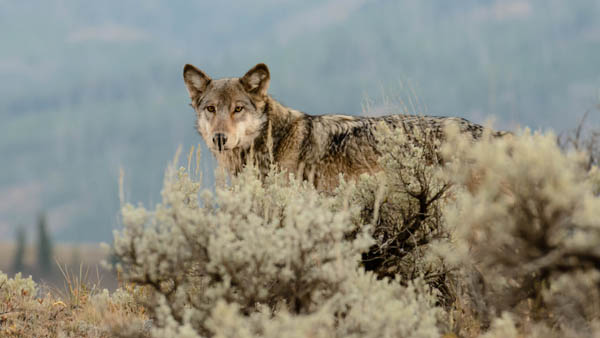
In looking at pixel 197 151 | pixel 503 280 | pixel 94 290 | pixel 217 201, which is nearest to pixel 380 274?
pixel 503 280

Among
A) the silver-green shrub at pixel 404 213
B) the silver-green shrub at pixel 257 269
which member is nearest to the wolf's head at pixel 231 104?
the silver-green shrub at pixel 404 213

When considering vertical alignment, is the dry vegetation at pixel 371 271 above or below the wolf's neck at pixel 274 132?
A: below

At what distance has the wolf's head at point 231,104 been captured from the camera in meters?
5.97

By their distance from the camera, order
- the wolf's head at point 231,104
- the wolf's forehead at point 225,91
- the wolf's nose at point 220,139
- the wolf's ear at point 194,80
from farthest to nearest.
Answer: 1. the wolf's ear at point 194,80
2. the wolf's forehead at point 225,91
3. the wolf's head at point 231,104
4. the wolf's nose at point 220,139

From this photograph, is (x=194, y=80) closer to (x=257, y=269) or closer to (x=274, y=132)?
(x=274, y=132)

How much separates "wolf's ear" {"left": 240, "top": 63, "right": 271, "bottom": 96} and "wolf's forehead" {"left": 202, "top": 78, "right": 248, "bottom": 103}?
8cm

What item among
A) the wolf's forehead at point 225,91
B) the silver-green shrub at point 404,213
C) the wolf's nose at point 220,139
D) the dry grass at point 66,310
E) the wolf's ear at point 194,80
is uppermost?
the wolf's ear at point 194,80

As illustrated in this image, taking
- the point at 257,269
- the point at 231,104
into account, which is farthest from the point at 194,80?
the point at 257,269

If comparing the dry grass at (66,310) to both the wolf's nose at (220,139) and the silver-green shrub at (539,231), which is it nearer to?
the wolf's nose at (220,139)

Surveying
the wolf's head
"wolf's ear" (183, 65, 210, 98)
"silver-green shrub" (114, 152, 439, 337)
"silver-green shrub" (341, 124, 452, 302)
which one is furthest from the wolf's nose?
"silver-green shrub" (114, 152, 439, 337)

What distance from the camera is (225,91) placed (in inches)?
244

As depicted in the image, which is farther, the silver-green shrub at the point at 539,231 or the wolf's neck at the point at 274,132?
the wolf's neck at the point at 274,132

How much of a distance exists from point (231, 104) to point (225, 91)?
9.0 inches

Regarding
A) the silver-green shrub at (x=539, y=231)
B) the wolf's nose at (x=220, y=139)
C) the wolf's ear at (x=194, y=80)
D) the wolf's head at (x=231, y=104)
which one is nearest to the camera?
the silver-green shrub at (x=539, y=231)
